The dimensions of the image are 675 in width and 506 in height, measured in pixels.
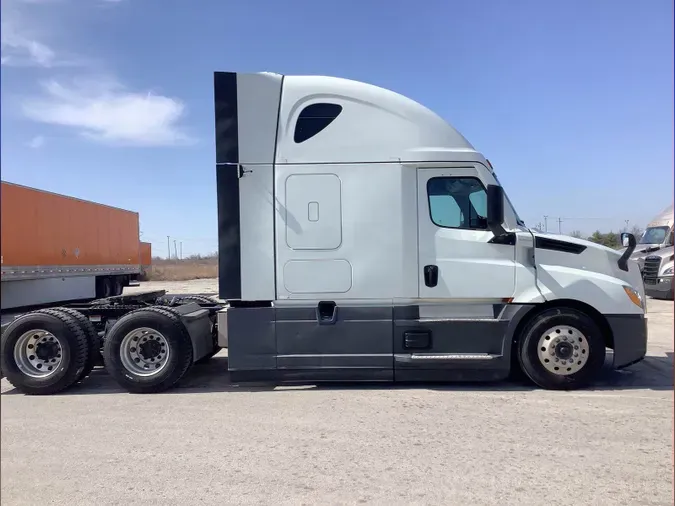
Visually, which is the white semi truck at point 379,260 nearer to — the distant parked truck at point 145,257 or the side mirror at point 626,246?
the side mirror at point 626,246

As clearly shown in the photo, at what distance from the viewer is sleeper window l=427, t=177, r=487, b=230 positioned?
20.1ft

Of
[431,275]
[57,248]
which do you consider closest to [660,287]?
[431,275]

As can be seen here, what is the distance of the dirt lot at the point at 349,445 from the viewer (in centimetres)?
365

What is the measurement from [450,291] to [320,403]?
2.00 meters

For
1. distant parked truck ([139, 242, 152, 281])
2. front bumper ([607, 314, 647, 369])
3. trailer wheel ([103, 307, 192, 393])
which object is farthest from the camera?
distant parked truck ([139, 242, 152, 281])

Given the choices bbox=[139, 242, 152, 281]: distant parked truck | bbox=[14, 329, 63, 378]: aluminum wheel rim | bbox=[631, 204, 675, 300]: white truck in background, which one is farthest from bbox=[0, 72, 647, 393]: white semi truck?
bbox=[139, 242, 152, 281]: distant parked truck

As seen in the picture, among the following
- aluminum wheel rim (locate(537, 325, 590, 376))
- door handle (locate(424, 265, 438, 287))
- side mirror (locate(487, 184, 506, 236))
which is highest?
side mirror (locate(487, 184, 506, 236))

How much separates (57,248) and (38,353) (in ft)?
33.4

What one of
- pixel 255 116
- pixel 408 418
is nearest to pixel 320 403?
pixel 408 418

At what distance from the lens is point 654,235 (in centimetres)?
1892

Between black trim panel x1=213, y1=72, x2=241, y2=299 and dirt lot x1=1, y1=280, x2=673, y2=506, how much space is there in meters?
1.46

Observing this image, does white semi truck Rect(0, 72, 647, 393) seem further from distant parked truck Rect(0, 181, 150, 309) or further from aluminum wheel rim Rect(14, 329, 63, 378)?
distant parked truck Rect(0, 181, 150, 309)

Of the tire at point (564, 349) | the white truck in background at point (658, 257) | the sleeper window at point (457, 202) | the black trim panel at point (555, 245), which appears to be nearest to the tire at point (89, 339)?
the sleeper window at point (457, 202)

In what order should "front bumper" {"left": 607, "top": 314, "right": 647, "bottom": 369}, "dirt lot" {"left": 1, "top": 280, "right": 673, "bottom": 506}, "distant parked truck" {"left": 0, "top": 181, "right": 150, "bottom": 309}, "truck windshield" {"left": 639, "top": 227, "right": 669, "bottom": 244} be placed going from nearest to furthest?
"dirt lot" {"left": 1, "top": 280, "right": 673, "bottom": 506} < "front bumper" {"left": 607, "top": 314, "right": 647, "bottom": 369} < "distant parked truck" {"left": 0, "top": 181, "right": 150, "bottom": 309} < "truck windshield" {"left": 639, "top": 227, "right": 669, "bottom": 244}
